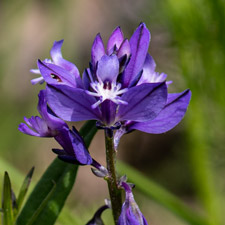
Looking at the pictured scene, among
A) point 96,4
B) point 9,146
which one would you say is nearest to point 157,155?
point 9,146

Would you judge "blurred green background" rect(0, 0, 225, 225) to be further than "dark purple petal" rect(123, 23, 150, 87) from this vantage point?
Yes

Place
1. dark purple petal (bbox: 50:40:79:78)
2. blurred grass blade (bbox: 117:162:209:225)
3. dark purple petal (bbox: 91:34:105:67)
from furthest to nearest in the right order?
1. blurred grass blade (bbox: 117:162:209:225)
2. dark purple petal (bbox: 50:40:79:78)
3. dark purple petal (bbox: 91:34:105:67)

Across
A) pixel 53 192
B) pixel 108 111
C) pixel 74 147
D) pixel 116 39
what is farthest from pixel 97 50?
pixel 53 192

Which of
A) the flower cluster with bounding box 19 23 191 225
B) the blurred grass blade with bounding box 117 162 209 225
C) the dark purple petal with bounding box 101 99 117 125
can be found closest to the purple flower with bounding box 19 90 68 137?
the flower cluster with bounding box 19 23 191 225

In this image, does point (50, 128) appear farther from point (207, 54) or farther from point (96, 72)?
point (207, 54)

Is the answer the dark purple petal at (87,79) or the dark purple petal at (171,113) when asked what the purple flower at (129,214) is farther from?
the dark purple petal at (87,79)

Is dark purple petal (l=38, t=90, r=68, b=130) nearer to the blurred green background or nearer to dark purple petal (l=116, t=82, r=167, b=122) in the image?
dark purple petal (l=116, t=82, r=167, b=122)

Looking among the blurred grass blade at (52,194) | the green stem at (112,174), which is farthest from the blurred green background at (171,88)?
the green stem at (112,174)
